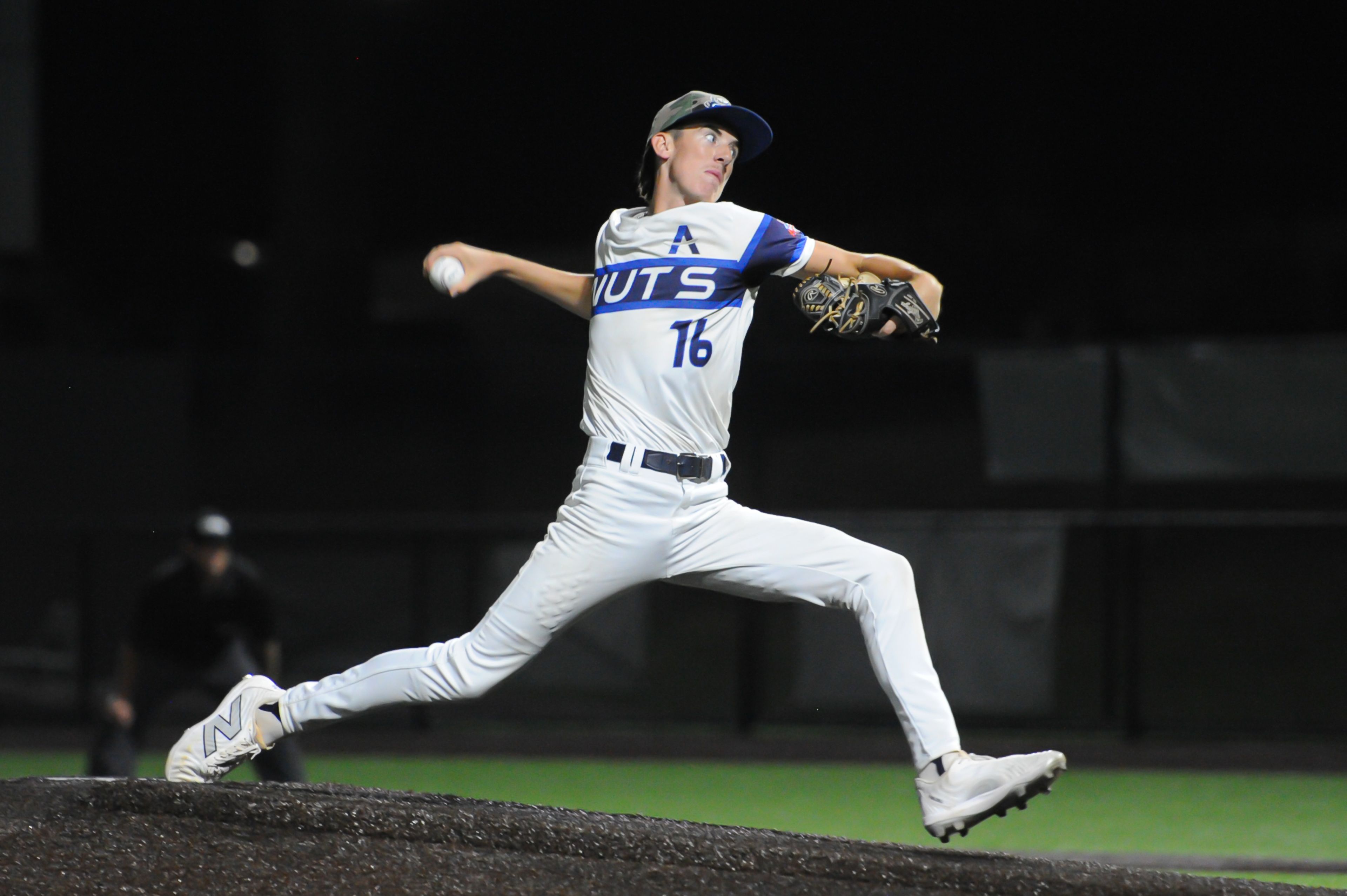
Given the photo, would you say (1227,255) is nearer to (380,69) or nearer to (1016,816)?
(380,69)

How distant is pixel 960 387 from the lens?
18797 millimetres

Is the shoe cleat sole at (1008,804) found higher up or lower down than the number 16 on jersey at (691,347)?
lower down

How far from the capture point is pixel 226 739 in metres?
4.65

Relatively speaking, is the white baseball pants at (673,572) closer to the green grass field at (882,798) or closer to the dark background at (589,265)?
the green grass field at (882,798)

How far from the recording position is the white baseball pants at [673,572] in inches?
168

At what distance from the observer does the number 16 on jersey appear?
170 inches

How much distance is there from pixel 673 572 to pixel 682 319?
2.23ft

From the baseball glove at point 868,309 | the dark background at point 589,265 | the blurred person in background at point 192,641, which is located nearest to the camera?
the baseball glove at point 868,309

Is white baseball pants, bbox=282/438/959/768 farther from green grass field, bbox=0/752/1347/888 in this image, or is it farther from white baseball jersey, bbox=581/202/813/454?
green grass field, bbox=0/752/1347/888

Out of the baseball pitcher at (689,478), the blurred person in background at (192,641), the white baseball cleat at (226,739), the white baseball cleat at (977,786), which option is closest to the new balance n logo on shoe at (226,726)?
the white baseball cleat at (226,739)

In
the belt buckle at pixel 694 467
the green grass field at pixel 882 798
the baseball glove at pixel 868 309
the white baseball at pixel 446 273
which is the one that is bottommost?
the green grass field at pixel 882 798

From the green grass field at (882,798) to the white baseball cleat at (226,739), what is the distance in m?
3.52

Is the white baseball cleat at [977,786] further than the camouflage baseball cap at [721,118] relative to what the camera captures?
No

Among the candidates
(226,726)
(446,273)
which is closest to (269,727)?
(226,726)
